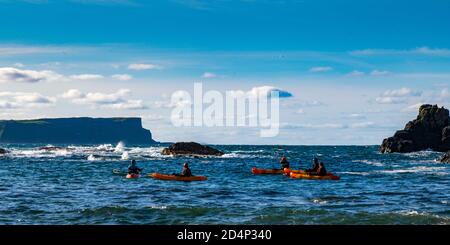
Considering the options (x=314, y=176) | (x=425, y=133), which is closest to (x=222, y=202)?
(x=314, y=176)

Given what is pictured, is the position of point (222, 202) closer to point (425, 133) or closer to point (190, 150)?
point (190, 150)

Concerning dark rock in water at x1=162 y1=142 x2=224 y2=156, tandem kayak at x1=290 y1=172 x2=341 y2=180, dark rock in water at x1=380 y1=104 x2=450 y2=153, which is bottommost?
tandem kayak at x1=290 y1=172 x2=341 y2=180

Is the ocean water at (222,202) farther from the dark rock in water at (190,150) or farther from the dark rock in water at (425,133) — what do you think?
the dark rock in water at (425,133)

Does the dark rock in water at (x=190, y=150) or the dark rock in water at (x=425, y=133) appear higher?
the dark rock in water at (x=425, y=133)

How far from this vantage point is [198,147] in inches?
4222

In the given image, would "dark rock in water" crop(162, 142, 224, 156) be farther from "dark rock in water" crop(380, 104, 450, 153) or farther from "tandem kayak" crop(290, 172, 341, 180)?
"tandem kayak" crop(290, 172, 341, 180)

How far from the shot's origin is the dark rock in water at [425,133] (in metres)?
143

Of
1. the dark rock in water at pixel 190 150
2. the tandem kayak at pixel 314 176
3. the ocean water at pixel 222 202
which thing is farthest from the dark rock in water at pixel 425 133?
the ocean water at pixel 222 202

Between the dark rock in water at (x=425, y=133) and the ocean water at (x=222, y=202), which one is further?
the dark rock in water at (x=425, y=133)

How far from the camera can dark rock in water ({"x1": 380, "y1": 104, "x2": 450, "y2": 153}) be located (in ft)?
470

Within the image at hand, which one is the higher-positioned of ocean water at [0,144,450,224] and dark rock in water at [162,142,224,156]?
dark rock in water at [162,142,224,156]

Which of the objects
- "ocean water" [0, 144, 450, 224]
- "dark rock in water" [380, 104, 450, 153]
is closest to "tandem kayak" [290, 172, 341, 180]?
"ocean water" [0, 144, 450, 224]

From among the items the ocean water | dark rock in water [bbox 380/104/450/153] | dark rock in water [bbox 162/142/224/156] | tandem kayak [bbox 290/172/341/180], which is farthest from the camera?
dark rock in water [bbox 380/104/450/153]

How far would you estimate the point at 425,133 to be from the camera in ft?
480
